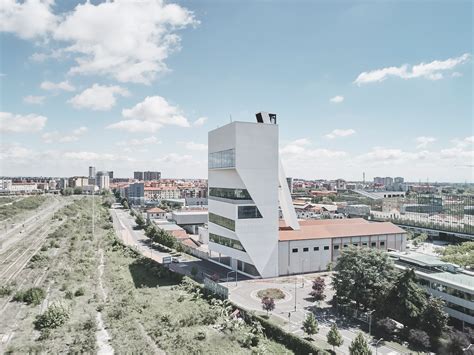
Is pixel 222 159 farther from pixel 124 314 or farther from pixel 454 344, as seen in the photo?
pixel 454 344

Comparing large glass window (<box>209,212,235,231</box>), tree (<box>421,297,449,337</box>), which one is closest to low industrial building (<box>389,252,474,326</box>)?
tree (<box>421,297,449,337</box>)

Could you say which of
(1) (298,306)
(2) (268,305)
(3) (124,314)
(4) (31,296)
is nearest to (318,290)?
(1) (298,306)

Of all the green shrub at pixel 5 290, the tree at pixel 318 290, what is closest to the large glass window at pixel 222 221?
the tree at pixel 318 290

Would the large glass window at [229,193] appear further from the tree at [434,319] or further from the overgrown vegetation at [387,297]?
the tree at [434,319]

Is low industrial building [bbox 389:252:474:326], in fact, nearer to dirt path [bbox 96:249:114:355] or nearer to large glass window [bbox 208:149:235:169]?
large glass window [bbox 208:149:235:169]

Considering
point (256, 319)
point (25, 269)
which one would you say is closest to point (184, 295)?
point (256, 319)

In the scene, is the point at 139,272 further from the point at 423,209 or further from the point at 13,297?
the point at 423,209
